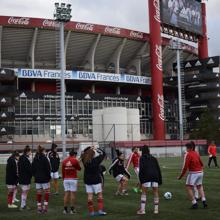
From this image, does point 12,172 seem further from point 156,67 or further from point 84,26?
point 156,67

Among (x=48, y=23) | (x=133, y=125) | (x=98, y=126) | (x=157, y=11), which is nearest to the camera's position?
(x=98, y=126)

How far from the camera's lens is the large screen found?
84.6m

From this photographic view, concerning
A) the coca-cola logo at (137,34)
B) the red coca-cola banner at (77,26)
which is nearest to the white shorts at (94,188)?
the red coca-cola banner at (77,26)

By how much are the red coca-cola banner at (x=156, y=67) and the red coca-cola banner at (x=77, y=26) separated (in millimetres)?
2435

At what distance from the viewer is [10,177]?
49.3 ft

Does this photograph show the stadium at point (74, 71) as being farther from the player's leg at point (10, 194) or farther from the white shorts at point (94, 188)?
the white shorts at point (94, 188)

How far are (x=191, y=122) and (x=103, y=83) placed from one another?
61.1 ft

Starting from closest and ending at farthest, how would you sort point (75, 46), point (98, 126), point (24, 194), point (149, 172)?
point (149, 172) < point (24, 194) < point (98, 126) < point (75, 46)

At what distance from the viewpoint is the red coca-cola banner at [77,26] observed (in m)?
70.1

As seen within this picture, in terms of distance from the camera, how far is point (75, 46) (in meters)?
79.7

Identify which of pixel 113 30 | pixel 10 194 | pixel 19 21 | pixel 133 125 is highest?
pixel 113 30

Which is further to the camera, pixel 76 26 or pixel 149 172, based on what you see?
pixel 76 26

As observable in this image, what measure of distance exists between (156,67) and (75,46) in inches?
536

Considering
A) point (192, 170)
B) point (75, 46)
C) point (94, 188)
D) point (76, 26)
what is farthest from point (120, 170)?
point (75, 46)
